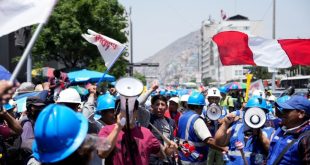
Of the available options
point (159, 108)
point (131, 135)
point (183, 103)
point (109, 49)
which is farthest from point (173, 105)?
point (131, 135)

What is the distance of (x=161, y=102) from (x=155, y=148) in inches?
121

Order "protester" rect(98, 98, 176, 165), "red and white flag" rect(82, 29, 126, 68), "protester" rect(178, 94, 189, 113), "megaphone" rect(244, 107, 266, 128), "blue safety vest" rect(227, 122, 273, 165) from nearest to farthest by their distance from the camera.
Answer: "protester" rect(98, 98, 176, 165) → "megaphone" rect(244, 107, 266, 128) → "blue safety vest" rect(227, 122, 273, 165) → "red and white flag" rect(82, 29, 126, 68) → "protester" rect(178, 94, 189, 113)

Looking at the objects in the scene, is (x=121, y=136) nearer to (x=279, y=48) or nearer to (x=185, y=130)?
(x=185, y=130)

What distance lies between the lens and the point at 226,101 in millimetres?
13719

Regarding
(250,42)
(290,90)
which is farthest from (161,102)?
(290,90)

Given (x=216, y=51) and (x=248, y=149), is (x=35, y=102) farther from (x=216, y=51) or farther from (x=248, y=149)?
(x=216, y=51)

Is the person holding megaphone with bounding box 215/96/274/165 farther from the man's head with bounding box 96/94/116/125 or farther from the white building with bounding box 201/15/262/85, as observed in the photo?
the white building with bounding box 201/15/262/85

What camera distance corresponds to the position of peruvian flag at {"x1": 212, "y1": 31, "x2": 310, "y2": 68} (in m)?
8.74

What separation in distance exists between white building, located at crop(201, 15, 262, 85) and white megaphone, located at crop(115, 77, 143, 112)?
111 meters

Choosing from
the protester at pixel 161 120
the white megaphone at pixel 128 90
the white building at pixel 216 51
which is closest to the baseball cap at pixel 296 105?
the white megaphone at pixel 128 90

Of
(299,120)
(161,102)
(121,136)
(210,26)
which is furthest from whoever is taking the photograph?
(210,26)

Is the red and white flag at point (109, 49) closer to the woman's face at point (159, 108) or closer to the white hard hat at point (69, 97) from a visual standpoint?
the woman's face at point (159, 108)

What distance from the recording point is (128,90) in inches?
149

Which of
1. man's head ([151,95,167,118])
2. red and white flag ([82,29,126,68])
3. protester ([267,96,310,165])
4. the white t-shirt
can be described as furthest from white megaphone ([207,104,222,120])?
protester ([267,96,310,165])
